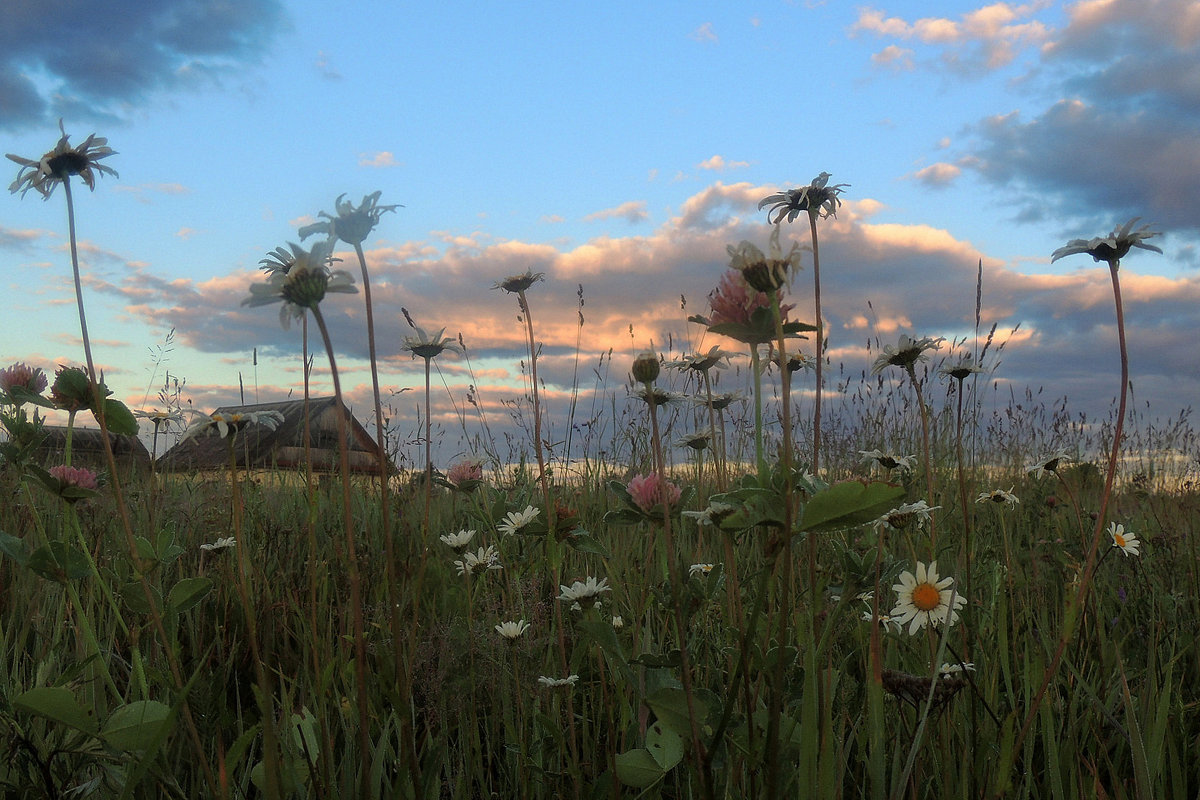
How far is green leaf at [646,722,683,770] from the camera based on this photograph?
136cm

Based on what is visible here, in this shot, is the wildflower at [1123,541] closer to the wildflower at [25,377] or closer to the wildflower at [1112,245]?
the wildflower at [1112,245]

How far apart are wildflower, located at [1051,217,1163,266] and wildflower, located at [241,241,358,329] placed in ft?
4.85

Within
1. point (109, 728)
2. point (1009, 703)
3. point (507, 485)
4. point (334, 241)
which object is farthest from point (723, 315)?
point (507, 485)

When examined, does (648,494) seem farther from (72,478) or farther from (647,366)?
(72,478)

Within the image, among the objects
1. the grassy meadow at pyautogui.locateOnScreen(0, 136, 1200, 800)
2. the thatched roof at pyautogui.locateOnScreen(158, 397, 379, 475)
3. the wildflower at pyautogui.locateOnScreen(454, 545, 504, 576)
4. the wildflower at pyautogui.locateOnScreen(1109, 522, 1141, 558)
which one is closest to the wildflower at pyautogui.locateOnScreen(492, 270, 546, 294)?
the grassy meadow at pyautogui.locateOnScreen(0, 136, 1200, 800)

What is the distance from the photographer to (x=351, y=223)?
3.76 ft

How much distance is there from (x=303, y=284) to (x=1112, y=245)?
1563mm

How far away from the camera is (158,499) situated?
15.0 feet

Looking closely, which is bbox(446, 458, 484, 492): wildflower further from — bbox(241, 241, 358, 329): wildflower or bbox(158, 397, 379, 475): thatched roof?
bbox(158, 397, 379, 475): thatched roof

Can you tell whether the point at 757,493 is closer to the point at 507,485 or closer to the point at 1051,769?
the point at 1051,769

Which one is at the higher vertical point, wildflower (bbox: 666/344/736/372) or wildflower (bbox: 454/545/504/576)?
wildflower (bbox: 666/344/736/372)

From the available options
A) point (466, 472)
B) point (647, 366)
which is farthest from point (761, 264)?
point (466, 472)

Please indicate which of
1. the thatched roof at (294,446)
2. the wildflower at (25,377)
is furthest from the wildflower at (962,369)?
the thatched roof at (294,446)

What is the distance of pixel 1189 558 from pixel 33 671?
14.5ft
